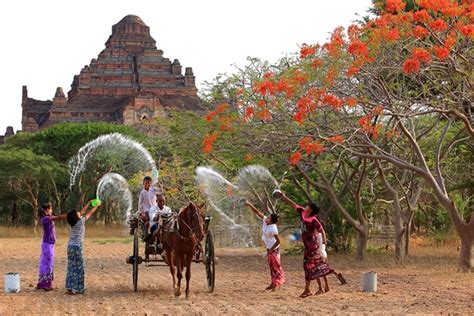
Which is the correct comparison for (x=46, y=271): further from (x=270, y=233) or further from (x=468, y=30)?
(x=468, y=30)

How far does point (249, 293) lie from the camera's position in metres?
14.0

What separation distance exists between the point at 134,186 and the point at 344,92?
68.5 feet

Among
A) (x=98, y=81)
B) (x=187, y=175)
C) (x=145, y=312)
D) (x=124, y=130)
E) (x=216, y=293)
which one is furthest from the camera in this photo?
(x=98, y=81)

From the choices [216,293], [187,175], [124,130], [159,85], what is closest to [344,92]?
[216,293]

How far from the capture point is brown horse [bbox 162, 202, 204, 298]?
1294 cm

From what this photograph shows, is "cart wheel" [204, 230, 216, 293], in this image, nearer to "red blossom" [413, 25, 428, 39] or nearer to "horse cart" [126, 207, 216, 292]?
"horse cart" [126, 207, 216, 292]

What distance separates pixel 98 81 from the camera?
7519cm

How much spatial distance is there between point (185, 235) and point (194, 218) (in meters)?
0.29

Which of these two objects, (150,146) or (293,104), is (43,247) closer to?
(293,104)

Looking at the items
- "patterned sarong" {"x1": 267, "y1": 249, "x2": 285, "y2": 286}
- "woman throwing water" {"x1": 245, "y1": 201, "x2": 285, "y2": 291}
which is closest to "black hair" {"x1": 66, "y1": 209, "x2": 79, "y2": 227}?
"woman throwing water" {"x1": 245, "y1": 201, "x2": 285, "y2": 291}

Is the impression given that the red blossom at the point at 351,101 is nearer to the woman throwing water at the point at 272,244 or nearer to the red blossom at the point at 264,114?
the red blossom at the point at 264,114

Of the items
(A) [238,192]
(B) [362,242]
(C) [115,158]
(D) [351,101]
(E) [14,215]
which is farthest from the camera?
(E) [14,215]

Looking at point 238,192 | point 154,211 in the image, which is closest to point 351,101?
point 154,211

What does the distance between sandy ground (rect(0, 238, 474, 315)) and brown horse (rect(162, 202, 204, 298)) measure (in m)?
0.58
